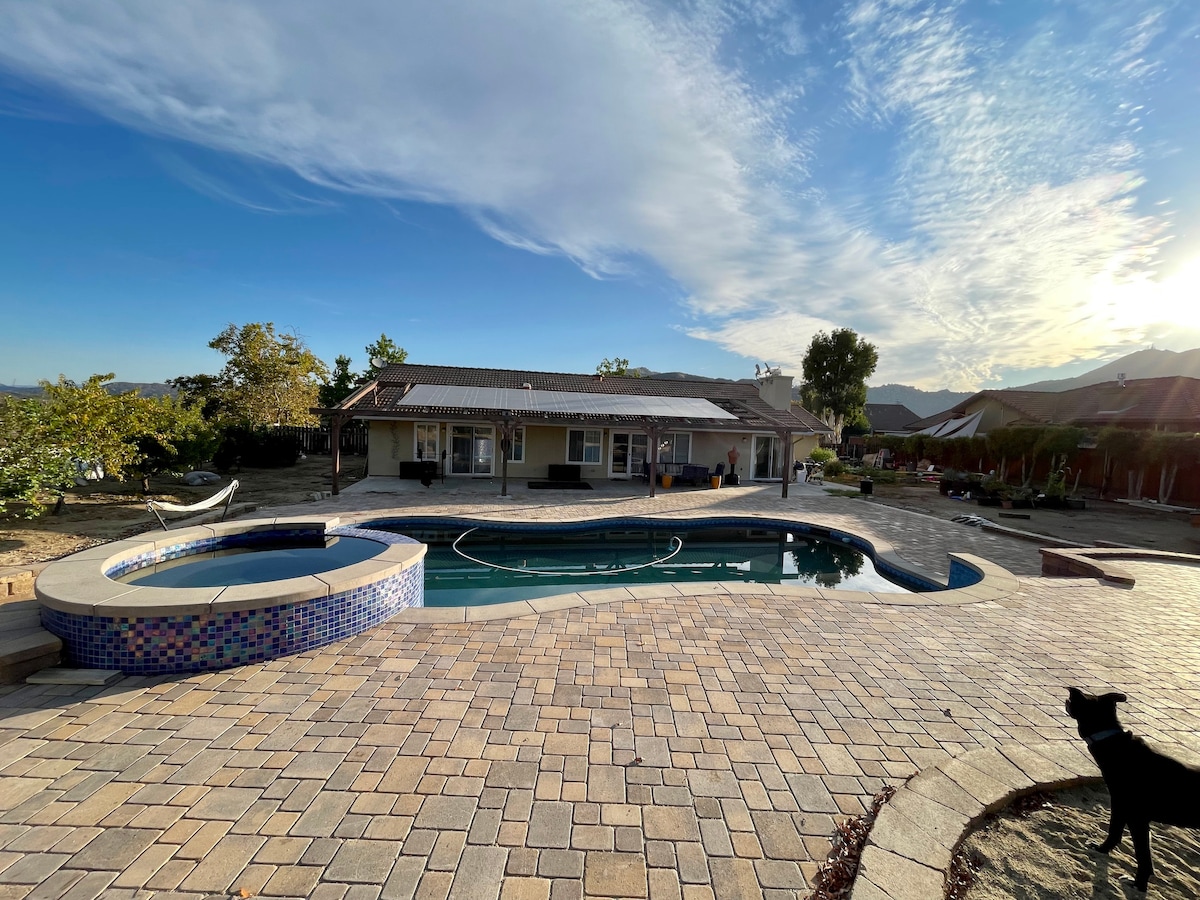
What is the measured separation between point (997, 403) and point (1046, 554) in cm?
2300

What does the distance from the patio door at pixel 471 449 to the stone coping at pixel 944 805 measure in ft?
49.6

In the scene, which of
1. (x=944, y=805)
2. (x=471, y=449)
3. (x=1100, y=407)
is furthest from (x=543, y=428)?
(x=1100, y=407)

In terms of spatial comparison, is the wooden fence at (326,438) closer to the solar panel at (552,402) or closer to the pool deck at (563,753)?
the solar panel at (552,402)

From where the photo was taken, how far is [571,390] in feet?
64.0

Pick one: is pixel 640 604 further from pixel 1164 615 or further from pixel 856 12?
pixel 856 12

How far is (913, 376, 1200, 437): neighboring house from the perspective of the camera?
18016 mm

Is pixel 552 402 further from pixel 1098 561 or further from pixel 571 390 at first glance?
pixel 1098 561

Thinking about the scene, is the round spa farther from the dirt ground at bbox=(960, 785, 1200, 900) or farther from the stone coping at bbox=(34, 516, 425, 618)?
the dirt ground at bbox=(960, 785, 1200, 900)

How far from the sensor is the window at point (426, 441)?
52.7ft

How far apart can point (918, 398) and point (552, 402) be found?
5879 inches

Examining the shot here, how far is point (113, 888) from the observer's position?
1868 mm

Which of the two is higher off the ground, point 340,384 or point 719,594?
point 340,384

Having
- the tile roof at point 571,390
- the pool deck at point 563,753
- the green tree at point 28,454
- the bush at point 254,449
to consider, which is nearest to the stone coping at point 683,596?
Answer: the pool deck at point 563,753

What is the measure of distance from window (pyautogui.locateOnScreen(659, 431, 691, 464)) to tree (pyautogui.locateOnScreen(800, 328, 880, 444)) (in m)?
21.2
